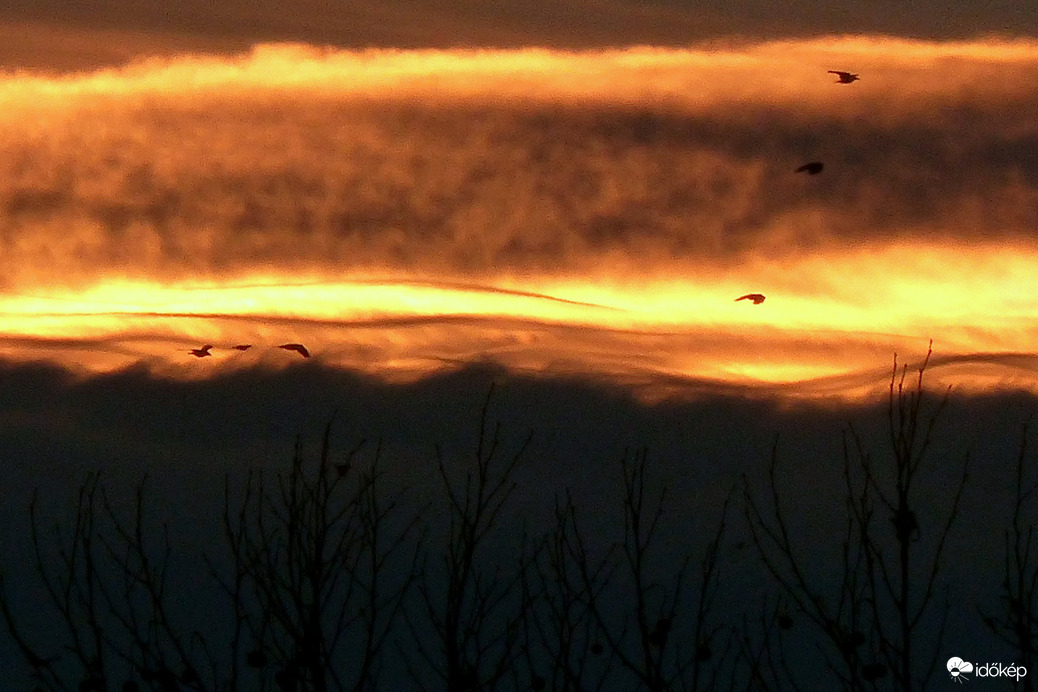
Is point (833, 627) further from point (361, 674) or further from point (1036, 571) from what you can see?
point (361, 674)

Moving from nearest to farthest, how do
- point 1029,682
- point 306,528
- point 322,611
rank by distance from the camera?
point 1029,682 < point 322,611 < point 306,528

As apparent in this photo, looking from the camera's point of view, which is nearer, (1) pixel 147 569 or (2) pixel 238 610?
(2) pixel 238 610

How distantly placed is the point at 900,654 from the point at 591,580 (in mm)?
2739

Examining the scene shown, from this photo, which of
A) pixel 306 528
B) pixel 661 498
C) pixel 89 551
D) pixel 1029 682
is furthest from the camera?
pixel 306 528

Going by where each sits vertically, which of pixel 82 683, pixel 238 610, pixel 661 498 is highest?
pixel 661 498

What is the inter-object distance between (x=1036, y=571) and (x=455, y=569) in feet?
16.5

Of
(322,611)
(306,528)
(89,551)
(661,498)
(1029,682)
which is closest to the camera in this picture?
(1029,682)

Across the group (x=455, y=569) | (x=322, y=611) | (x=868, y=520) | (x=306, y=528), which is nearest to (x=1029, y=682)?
(x=868, y=520)

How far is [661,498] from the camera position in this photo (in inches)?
461

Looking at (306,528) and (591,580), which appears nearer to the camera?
(591,580)

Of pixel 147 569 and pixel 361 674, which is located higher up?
pixel 147 569

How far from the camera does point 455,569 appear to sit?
11242mm

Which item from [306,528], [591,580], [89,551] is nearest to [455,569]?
[591,580]

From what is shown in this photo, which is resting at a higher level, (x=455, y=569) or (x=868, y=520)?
(x=868, y=520)
